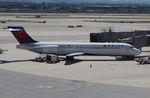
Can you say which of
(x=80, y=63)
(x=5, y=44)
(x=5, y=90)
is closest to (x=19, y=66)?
(x=80, y=63)

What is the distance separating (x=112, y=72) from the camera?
2749 inches

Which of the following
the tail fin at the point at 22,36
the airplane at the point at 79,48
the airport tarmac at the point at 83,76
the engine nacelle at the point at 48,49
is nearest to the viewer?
the airport tarmac at the point at 83,76

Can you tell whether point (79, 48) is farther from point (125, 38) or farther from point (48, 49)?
point (125, 38)

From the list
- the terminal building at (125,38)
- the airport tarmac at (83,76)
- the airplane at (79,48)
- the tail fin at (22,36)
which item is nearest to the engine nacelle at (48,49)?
the airplane at (79,48)

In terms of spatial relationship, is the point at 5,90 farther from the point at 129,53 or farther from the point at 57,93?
the point at 129,53

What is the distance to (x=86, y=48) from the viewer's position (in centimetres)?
8544

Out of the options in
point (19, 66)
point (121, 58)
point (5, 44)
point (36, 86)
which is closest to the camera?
point (36, 86)

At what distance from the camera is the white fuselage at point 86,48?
3356 inches

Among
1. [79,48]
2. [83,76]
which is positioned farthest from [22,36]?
[83,76]

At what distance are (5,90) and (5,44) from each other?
63381 mm

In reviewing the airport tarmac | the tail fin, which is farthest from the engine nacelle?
the airport tarmac

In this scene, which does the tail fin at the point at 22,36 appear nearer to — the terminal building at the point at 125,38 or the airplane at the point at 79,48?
the airplane at the point at 79,48

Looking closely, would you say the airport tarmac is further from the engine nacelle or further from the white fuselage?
the engine nacelle

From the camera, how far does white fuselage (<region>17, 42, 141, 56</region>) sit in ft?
280
